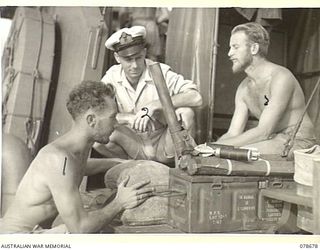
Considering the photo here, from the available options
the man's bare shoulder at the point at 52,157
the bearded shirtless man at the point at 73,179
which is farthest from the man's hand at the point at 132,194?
the man's bare shoulder at the point at 52,157

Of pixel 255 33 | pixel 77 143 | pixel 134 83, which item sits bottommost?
pixel 77 143

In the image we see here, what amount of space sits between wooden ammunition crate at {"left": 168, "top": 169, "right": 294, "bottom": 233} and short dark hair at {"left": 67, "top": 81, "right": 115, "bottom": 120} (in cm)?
18

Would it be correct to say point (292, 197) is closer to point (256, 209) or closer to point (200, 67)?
point (256, 209)

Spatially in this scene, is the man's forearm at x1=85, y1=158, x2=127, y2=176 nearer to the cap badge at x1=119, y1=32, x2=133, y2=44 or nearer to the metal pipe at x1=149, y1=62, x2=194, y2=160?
the metal pipe at x1=149, y1=62, x2=194, y2=160

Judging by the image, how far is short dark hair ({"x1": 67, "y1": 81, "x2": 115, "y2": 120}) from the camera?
0.73m

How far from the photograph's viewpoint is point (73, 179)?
71 cm

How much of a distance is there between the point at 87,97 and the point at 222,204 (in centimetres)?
29

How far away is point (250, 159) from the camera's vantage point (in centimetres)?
72

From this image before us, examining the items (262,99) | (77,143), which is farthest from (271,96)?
(77,143)

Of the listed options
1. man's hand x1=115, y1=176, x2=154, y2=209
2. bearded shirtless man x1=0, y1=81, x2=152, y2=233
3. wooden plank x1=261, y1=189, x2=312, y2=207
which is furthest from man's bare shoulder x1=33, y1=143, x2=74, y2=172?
wooden plank x1=261, y1=189, x2=312, y2=207

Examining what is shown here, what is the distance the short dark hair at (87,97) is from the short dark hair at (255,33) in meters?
0.27

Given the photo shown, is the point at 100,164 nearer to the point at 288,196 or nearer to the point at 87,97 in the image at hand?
the point at 87,97
